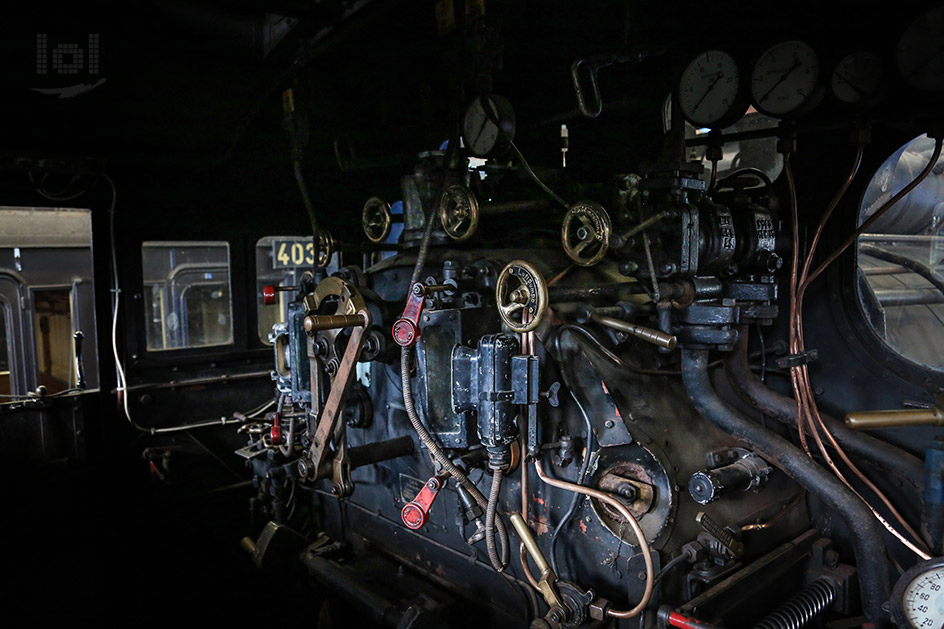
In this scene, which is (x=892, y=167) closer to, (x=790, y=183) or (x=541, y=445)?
(x=790, y=183)

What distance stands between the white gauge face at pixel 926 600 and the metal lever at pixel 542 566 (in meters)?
1.31

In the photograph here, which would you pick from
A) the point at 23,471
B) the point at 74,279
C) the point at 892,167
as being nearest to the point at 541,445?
the point at 892,167

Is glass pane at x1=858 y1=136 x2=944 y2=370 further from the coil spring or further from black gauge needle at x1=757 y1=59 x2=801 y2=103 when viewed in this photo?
Answer: the coil spring

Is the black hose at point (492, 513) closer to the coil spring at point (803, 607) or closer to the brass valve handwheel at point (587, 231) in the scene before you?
the brass valve handwheel at point (587, 231)

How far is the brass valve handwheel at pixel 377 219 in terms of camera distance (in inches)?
135

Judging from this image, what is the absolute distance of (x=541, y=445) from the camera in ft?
8.43

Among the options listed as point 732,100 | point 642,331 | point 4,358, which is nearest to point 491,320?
point 642,331

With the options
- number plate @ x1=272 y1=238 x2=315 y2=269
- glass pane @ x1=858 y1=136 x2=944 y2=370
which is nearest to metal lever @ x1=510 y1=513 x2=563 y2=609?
glass pane @ x1=858 y1=136 x2=944 y2=370

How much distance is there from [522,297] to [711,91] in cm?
157

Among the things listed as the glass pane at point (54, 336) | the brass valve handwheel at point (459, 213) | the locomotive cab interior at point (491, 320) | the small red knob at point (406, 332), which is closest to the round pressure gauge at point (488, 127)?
the locomotive cab interior at point (491, 320)

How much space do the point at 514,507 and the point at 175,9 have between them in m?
2.93

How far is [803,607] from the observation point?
2.79 m

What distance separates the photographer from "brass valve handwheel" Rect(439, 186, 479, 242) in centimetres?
294

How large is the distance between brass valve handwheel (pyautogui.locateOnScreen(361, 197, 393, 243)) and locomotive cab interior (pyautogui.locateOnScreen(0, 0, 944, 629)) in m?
0.04
